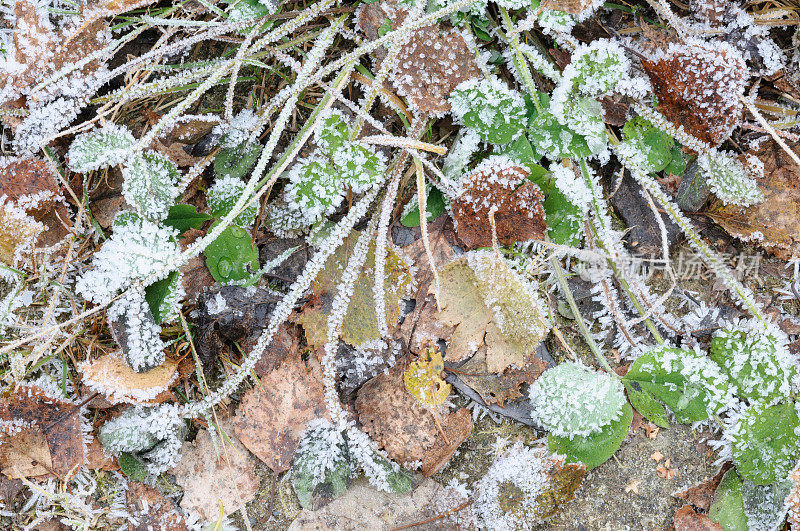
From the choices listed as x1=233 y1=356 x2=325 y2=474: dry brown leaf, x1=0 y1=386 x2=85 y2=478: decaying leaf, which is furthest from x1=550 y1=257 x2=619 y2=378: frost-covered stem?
x1=0 y1=386 x2=85 y2=478: decaying leaf

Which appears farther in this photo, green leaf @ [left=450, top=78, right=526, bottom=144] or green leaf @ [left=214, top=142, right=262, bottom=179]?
green leaf @ [left=214, top=142, right=262, bottom=179]

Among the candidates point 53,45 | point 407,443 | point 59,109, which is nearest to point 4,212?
point 59,109

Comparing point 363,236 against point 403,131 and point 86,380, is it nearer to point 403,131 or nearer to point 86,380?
point 403,131

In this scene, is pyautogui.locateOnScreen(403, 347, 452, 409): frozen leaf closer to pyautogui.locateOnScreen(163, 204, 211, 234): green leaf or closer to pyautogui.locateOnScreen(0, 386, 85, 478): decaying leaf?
pyautogui.locateOnScreen(163, 204, 211, 234): green leaf

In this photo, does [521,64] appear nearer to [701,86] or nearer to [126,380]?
[701,86]

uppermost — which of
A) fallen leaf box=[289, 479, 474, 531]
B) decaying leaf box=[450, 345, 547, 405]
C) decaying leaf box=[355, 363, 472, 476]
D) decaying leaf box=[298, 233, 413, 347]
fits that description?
decaying leaf box=[298, 233, 413, 347]

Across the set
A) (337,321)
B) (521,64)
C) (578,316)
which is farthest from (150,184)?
(578,316)

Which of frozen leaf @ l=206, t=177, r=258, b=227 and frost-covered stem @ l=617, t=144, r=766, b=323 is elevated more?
frozen leaf @ l=206, t=177, r=258, b=227
